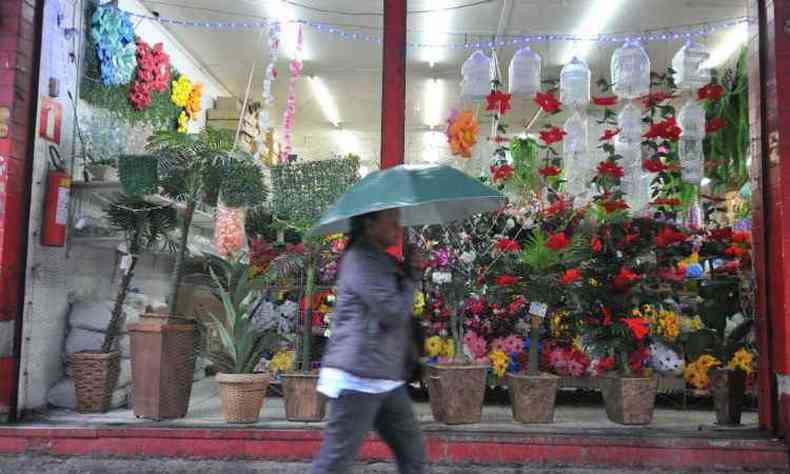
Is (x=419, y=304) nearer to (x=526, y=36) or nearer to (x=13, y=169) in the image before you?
(x=13, y=169)

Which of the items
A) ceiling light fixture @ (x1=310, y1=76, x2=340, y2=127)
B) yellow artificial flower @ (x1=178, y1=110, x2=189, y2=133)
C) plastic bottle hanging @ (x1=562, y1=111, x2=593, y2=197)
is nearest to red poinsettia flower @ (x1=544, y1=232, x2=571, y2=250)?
plastic bottle hanging @ (x1=562, y1=111, x2=593, y2=197)

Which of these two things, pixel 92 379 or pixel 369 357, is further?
pixel 92 379

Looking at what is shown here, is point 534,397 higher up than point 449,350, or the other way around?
point 449,350

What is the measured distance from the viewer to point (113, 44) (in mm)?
6023

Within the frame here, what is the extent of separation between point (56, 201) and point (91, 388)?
1338mm

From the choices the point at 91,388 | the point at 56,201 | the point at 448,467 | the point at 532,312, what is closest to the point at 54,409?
the point at 91,388

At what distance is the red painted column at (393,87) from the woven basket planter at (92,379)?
7.94 ft

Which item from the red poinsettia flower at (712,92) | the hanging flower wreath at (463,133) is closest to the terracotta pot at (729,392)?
the red poinsettia flower at (712,92)

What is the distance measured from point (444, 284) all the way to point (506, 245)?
1.69 feet

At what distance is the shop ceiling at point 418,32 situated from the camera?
23.2 ft

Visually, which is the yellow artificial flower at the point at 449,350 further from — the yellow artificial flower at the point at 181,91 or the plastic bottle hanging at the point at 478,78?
the yellow artificial flower at the point at 181,91

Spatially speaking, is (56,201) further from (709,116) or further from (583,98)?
(709,116)

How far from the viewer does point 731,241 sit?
5.24 meters

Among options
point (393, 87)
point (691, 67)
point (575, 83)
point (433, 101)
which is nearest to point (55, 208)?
point (393, 87)
